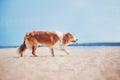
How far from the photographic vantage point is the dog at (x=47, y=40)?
98.6 inches

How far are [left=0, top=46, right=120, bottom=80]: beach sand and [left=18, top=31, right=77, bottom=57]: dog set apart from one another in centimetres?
6

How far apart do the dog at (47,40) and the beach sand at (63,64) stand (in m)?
0.06

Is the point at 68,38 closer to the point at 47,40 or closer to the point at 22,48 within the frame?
the point at 47,40

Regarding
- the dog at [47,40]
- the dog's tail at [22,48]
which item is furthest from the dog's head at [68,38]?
the dog's tail at [22,48]

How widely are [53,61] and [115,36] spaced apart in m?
0.72

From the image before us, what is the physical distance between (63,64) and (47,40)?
12.8 inches

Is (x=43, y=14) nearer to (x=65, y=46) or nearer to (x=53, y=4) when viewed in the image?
(x=53, y=4)

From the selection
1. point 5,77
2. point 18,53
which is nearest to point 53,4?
point 18,53

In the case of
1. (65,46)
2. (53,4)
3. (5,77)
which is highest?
(53,4)

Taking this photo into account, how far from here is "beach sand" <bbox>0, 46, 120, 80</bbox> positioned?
90.3 inches

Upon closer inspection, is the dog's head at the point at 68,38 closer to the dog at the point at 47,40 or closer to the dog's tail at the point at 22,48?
the dog at the point at 47,40

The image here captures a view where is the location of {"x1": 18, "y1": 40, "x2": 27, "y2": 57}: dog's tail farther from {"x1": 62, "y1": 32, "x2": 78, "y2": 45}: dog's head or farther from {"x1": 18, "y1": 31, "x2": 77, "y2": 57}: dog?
{"x1": 62, "y1": 32, "x2": 78, "y2": 45}: dog's head

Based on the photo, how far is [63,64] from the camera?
2418 mm

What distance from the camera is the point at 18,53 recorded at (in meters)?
2.54
